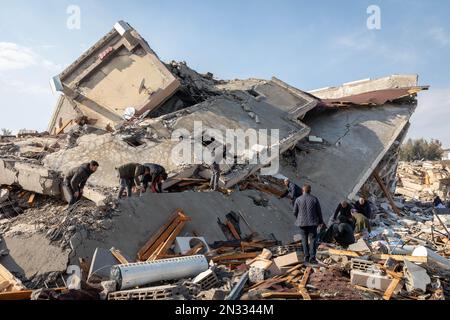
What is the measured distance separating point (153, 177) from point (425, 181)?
1911cm

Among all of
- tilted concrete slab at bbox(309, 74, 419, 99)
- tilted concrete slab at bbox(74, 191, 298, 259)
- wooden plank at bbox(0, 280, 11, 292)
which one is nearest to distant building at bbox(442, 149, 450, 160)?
tilted concrete slab at bbox(309, 74, 419, 99)

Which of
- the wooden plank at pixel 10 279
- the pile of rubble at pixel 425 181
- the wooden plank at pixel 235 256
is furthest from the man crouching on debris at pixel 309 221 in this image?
the pile of rubble at pixel 425 181

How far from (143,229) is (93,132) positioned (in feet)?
18.6

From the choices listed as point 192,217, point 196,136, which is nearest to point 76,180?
point 192,217

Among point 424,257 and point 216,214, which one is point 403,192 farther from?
point 424,257

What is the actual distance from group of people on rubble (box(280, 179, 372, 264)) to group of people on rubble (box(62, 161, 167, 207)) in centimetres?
295

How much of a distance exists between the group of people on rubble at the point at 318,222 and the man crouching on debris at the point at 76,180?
3983mm

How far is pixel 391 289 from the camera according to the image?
5395 millimetres

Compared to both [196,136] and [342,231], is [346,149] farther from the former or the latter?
[342,231]

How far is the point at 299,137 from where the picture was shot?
567 inches

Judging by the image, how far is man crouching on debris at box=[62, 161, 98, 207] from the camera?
347 inches

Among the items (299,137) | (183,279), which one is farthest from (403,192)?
(183,279)

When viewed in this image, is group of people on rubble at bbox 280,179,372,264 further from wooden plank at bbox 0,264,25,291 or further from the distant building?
the distant building

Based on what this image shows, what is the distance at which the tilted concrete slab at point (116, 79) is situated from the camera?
1413 cm
